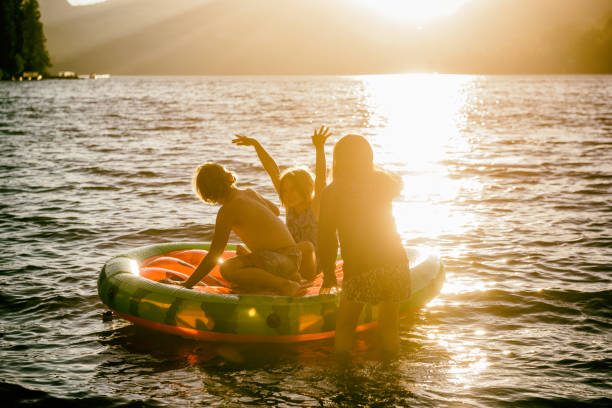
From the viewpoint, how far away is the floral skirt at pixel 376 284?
16.7ft

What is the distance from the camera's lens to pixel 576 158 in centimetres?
2008

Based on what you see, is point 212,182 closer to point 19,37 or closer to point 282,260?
point 282,260

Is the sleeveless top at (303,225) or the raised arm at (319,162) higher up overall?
the raised arm at (319,162)

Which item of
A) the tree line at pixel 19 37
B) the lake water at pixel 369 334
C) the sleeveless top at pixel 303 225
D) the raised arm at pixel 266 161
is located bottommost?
the lake water at pixel 369 334

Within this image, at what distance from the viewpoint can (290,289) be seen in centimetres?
627

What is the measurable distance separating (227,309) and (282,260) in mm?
778

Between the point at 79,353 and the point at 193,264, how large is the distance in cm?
186

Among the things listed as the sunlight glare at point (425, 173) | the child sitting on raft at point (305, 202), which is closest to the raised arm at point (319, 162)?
the child sitting on raft at point (305, 202)

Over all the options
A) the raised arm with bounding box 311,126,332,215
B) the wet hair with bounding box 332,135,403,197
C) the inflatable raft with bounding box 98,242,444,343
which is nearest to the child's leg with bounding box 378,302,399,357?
the inflatable raft with bounding box 98,242,444,343

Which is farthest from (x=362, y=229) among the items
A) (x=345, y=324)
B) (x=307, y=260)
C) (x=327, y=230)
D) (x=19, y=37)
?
(x=19, y=37)

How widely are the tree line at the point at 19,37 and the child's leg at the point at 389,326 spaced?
123 m

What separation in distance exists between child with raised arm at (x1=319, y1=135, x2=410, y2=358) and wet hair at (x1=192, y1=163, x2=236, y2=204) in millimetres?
1436

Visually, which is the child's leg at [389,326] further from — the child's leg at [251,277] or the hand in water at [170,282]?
the hand in water at [170,282]

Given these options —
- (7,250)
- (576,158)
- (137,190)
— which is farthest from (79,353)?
(576,158)
